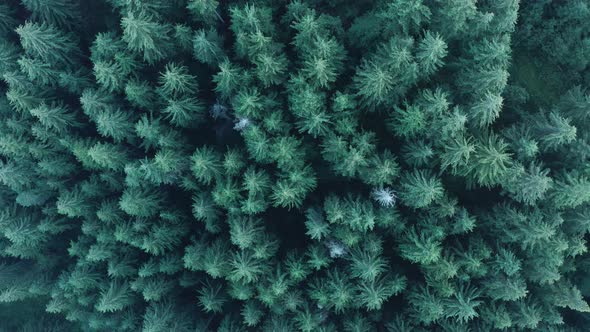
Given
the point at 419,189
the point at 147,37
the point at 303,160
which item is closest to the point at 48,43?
the point at 147,37

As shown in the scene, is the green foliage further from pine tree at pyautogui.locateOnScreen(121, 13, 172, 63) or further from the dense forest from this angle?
pine tree at pyautogui.locateOnScreen(121, 13, 172, 63)

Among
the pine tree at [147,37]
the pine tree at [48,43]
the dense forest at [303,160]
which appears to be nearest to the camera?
the pine tree at [147,37]

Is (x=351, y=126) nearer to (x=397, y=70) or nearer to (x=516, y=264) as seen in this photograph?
(x=397, y=70)

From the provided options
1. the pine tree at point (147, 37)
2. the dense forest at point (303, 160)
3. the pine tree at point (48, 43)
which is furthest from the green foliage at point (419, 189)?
the pine tree at point (48, 43)

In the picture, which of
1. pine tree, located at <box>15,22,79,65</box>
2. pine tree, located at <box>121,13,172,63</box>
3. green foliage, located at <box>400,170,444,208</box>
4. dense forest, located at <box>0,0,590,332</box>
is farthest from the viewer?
pine tree, located at <box>15,22,79,65</box>

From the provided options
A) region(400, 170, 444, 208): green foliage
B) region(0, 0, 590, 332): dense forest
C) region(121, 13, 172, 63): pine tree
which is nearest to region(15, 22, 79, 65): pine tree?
region(0, 0, 590, 332): dense forest

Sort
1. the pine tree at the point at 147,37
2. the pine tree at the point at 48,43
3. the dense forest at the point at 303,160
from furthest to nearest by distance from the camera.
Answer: the pine tree at the point at 48,43
the dense forest at the point at 303,160
the pine tree at the point at 147,37

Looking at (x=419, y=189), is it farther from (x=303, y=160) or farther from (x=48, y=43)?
(x=48, y=43)

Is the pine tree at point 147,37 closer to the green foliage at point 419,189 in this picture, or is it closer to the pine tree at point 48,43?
the pine tree at point 48,43

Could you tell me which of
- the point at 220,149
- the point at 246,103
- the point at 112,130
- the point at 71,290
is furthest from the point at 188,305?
the point at 246,103
